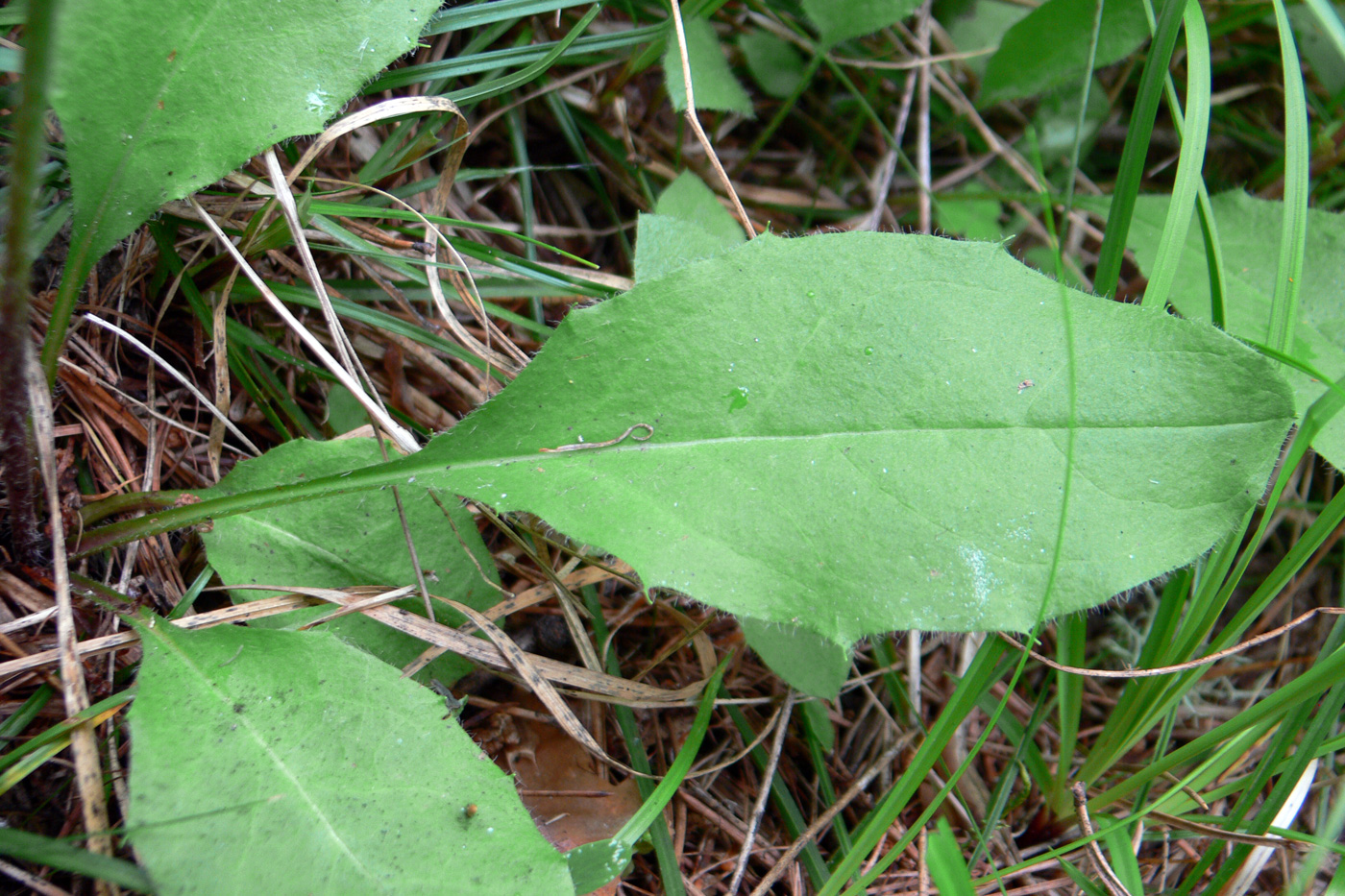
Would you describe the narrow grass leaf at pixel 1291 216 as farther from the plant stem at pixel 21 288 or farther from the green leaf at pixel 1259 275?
the plant stem at pixel 21 288

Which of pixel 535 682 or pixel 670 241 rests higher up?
pixel 670 241

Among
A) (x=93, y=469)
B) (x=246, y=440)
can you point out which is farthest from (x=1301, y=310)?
(x=93, y=469)

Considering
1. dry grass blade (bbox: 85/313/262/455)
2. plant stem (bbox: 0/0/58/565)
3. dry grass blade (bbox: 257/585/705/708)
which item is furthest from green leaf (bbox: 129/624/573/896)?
dry grass blade (bbox: 85/313/262/455)

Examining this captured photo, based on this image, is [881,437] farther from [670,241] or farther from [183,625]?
[183,625]

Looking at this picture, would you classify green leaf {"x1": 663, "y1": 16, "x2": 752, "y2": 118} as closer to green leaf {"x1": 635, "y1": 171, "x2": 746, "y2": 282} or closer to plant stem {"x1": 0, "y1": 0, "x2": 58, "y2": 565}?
green leaf {"x1": 635, "y1": 171, "x2": 746, "y2": 282}

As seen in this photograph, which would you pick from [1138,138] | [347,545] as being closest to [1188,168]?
[1138,138]
